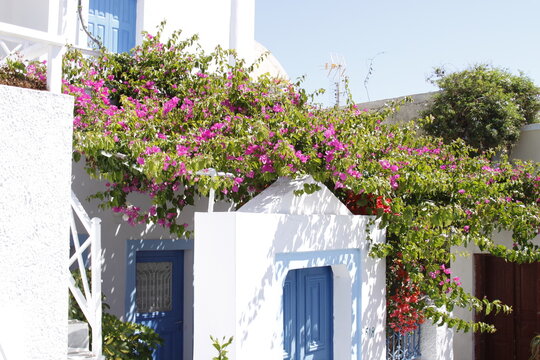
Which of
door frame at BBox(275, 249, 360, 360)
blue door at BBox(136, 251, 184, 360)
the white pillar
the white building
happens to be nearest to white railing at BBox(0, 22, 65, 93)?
the white building

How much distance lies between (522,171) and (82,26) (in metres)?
6.86

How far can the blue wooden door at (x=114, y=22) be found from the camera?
9836mm

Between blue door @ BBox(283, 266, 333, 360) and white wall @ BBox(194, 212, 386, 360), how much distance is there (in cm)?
14

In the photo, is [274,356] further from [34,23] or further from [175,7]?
[175,7]

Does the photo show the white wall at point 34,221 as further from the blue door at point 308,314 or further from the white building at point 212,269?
the blue door at point 308,314

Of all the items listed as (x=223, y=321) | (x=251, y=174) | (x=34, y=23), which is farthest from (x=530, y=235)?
(x=34, y=23)

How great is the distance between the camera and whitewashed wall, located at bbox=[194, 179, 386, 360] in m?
6.18

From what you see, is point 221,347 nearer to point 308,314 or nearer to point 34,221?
point 308,314

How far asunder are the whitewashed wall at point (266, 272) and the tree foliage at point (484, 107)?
5463 millimetres

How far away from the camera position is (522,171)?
10.0m

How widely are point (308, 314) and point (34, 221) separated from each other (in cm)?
400

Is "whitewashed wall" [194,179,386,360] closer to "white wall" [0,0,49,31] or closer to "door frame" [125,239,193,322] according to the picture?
"door frame" [125,239,193,322]

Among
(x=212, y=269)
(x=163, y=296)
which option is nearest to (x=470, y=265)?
(x=163, y=296)

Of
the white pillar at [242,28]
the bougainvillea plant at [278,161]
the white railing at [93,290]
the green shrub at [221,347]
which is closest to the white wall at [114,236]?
the bougainvillea plant at [278,161]
